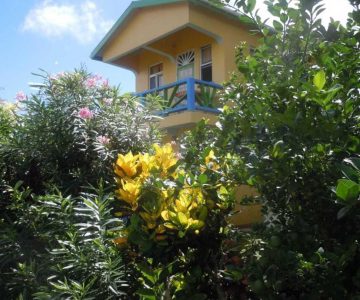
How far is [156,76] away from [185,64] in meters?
1.71

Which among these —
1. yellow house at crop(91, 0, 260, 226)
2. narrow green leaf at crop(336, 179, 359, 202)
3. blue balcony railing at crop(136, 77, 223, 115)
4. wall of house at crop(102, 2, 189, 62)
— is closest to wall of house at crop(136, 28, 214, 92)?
yellow house at crop(91, 0, 260, 226)

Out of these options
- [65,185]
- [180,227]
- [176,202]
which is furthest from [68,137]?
[180,227]

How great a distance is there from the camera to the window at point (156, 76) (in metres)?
16.1

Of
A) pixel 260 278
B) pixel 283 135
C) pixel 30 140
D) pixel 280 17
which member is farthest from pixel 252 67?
pixel 30 140

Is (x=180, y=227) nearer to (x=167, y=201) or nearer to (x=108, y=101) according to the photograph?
(x=167, y=201)

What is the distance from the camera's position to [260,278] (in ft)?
6.75

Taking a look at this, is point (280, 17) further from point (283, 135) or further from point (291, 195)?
point (291, 195)

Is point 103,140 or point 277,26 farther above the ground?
point 277,26

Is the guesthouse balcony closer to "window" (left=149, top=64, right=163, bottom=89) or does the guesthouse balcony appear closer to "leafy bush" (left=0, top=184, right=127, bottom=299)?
"window" (left=149, top=64, right=163, bottom=89)

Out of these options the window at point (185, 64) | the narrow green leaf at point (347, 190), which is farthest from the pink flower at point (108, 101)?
the window at point (185, 64)

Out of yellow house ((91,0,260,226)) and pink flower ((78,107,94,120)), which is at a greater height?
yellow house ((91,0,260,226))

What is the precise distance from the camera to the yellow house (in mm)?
11539

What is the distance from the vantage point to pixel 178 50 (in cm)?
1510

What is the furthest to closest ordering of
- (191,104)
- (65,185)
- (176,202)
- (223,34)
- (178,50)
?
(178,50) < (223,34) < (191,104) < (65,185) < (176,202)
